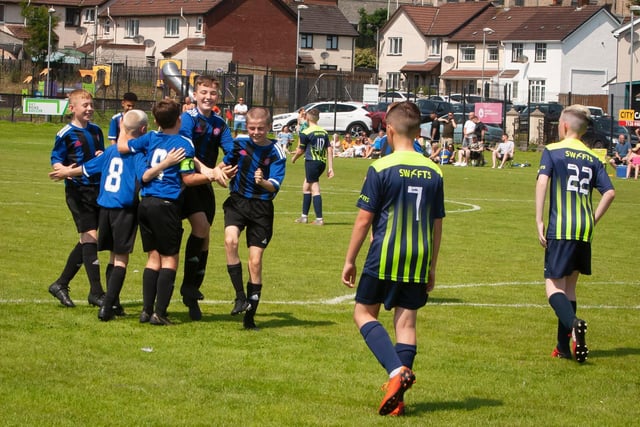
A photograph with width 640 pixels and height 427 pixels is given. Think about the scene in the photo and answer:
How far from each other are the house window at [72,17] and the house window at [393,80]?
31623 mm

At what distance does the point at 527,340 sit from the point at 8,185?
17171 mm

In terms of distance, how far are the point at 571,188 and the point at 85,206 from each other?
4659 mm

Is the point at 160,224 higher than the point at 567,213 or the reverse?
the reverse

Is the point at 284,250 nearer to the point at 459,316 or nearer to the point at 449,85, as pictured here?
the point at 459,316

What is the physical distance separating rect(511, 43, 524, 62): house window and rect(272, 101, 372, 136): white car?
1513 inches

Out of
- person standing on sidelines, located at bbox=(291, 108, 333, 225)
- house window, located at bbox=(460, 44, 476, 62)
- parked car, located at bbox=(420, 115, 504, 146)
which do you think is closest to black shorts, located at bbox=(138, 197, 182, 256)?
person standing on sidelines, located at bbox=(291, 108, 333, 225)

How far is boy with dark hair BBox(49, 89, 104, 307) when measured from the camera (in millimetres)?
10195

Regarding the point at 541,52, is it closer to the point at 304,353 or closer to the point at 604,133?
the point at 604,133

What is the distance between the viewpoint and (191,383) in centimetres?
741

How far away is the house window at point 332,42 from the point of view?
339 feet

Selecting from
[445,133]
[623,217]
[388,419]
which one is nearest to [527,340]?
[388,419]

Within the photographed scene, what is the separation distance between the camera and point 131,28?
97.4 meters

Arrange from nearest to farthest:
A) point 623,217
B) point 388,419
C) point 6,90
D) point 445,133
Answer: point 388,419 → point 623,217 → point 445,133 → point 6,90

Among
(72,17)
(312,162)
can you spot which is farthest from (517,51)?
(312,162)
